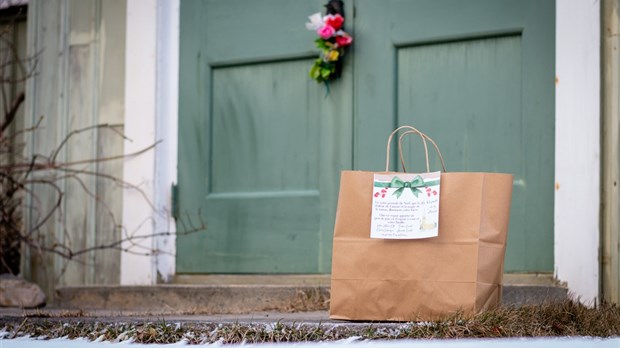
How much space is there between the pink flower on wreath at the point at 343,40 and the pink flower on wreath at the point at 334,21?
41 millimetres

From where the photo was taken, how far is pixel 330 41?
337 centimetres

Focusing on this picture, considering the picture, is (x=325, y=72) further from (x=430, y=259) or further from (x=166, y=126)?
(x=430, y=259)

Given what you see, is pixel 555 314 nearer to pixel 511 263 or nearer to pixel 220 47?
pixel 511 263

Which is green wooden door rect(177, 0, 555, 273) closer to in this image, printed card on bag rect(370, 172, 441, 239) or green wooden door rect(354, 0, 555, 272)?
green wooden door rect(354, 0, 555, 272)

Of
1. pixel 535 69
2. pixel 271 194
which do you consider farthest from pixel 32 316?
pixel 535 69

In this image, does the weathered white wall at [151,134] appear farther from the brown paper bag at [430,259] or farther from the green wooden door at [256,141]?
the brown paper bag at [430,259]

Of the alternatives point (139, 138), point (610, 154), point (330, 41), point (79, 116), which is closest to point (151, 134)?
point (139, 138)

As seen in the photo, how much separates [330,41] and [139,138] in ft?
2.97

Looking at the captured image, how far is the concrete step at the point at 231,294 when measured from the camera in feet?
9.58

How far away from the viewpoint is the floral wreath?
3.34m

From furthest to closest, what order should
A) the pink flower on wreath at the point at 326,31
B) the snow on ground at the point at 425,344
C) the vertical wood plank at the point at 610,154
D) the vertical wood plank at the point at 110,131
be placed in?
1. the vertical wood plank at the point at 110,131
2. the pink flower on wreath at the point at 326,31
3. the vertical wood plank at the point at 610,154
4. the snow on ground at the point at 425,344

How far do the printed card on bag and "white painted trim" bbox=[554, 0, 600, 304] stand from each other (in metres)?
0.76

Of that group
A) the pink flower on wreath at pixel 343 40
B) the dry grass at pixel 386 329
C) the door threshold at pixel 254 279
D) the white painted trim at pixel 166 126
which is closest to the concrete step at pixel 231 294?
the door threshold at pixel 254 279

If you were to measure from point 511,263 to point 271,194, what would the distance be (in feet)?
3.11
